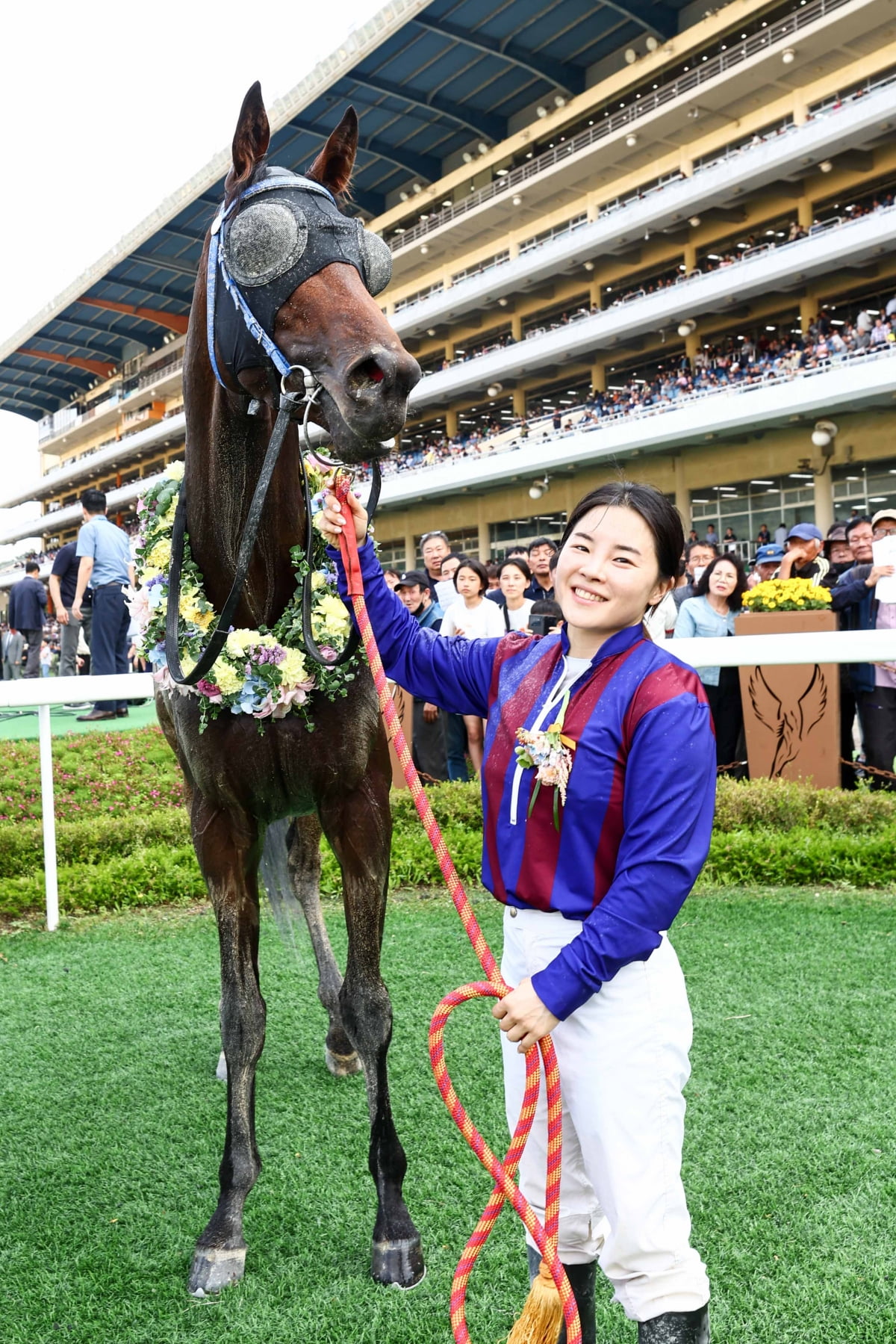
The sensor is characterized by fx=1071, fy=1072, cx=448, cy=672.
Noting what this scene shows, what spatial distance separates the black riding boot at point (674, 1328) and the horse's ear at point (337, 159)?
6.32 feet

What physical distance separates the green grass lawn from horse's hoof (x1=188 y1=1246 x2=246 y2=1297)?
1.3 inches

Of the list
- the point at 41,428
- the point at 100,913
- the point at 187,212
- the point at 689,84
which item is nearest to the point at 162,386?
the point at 187,212

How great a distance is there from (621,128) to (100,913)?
79.7 feet

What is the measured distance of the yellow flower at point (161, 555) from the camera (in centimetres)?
230

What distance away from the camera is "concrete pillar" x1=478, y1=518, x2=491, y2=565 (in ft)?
94.3

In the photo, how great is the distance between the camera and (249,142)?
6.23ft

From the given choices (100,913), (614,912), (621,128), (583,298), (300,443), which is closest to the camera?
(614,912)

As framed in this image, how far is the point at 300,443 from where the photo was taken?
209 centimetres

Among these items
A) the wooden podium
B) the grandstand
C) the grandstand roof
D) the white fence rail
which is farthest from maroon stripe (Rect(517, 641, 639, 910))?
the grandstand roof

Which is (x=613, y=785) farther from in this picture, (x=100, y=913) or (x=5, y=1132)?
(x=100, y=913)

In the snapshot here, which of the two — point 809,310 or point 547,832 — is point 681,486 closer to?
point 809,310

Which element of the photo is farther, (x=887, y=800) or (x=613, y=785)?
(x=887, y=800)

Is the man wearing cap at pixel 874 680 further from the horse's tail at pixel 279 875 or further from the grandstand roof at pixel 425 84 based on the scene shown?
the grandstand roof at pixel 425 84

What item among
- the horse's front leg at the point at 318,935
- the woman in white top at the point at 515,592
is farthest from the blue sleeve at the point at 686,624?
the horse's front leg at the point at 318,935
